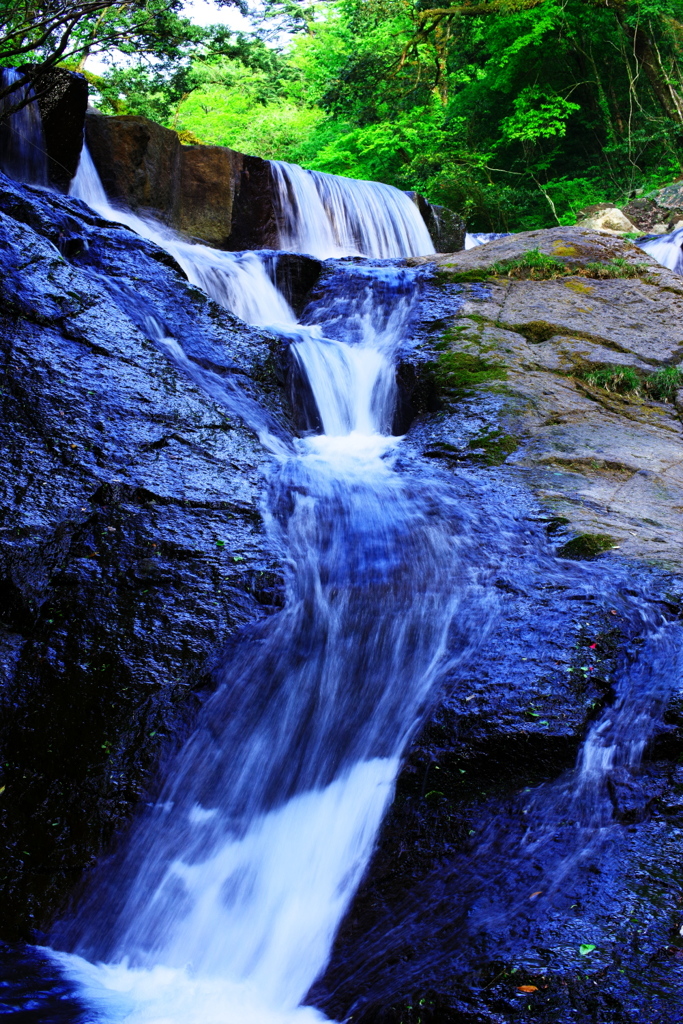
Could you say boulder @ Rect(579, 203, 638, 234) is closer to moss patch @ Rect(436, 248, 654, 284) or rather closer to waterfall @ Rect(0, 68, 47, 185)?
moss patch @ Rect(436, 248, 654, 284)

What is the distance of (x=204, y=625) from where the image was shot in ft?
11.5

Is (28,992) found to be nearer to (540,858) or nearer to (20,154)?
(540,858)

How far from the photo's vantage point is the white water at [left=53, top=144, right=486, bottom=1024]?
8.63ft

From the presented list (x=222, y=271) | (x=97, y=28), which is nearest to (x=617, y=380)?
(x=222, y=271)

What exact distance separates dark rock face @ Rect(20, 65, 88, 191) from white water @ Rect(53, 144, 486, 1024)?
6611mm

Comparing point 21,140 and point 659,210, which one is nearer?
point 21,140

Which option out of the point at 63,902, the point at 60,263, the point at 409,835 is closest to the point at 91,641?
the point at 63,902

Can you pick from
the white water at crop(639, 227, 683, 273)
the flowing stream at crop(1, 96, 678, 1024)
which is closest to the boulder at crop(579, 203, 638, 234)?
the white water at crop(639, 227, 683, 273)

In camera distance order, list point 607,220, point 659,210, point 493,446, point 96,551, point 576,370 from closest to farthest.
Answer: point 96,551
point 493,446
point 576,370
point 607,220
point 659,210

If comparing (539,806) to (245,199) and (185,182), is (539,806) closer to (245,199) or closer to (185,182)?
(185,182)

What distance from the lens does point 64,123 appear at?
28.8 feet

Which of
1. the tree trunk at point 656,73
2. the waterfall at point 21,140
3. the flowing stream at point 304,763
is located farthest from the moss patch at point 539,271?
the tree trunk at point 656,73

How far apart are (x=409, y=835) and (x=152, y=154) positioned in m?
9.74

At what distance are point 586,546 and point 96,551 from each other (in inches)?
102
